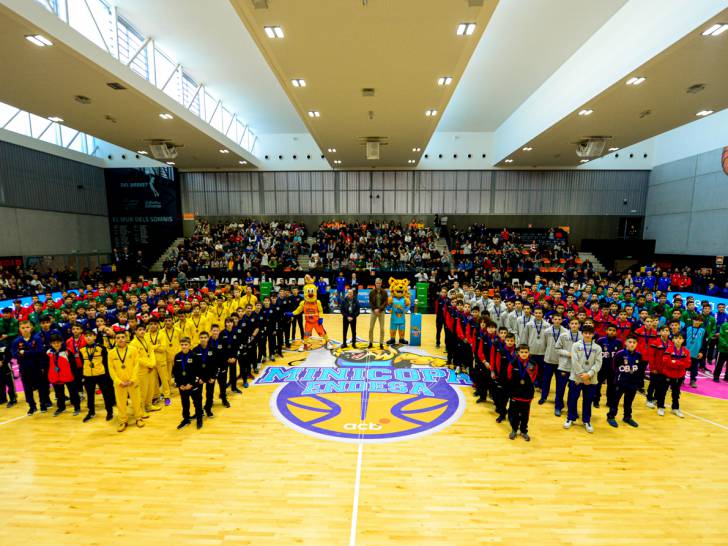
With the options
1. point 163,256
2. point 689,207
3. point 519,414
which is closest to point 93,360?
point 519,414

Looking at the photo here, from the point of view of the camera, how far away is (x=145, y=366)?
584 cm

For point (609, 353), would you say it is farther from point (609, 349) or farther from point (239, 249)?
point (239, 249)

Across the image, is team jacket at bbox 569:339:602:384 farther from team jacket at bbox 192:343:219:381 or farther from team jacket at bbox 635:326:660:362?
team jacket at bbox 192:343:219:381

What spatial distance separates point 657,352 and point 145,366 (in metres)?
9.01

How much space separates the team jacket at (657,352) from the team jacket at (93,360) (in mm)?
9635

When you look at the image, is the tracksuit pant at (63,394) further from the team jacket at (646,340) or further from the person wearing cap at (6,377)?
the team jacket at (646,340)

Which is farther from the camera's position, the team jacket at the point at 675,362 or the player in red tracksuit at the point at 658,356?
the player in red tracksuit at the point at 658,356

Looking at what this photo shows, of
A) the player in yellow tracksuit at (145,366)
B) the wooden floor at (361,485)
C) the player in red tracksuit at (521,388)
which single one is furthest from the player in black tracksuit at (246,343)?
the player in red tracksuit at (521,388)

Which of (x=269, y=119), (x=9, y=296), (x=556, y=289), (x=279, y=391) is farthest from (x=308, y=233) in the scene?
(x=279, y=391)

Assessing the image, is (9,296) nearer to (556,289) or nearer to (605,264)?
(556,289)

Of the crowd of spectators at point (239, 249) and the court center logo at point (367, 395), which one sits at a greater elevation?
the crowd of spectators at point (239, 249)

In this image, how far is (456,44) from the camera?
7.98 metres

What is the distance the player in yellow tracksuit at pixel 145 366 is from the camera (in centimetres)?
573

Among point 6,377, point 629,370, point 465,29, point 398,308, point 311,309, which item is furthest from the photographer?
point 311,309
